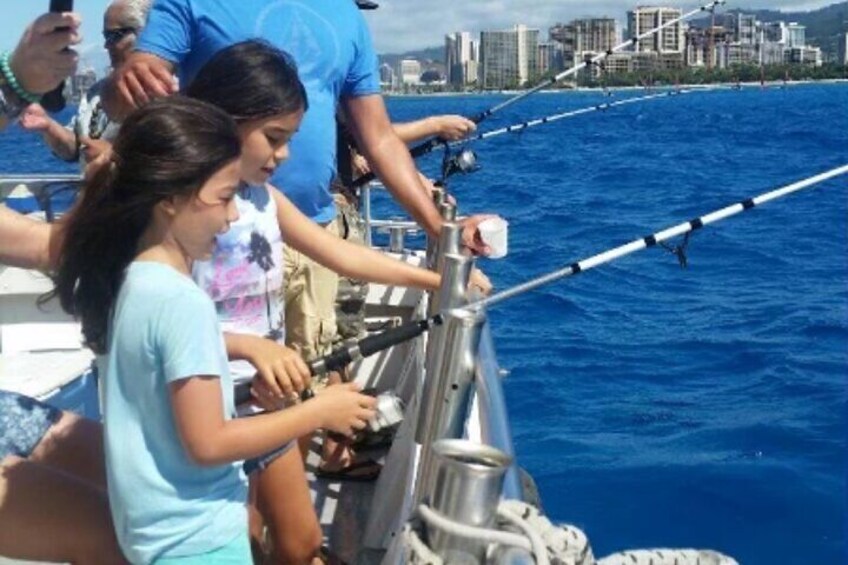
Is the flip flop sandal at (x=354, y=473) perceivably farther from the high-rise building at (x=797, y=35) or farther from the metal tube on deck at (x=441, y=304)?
the high-rise building at (x=797, y=35)

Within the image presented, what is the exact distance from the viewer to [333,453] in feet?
12.5

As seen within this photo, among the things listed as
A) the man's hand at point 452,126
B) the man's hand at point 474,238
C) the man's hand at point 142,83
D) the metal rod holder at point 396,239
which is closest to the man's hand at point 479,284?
the man's hand at point 474,238

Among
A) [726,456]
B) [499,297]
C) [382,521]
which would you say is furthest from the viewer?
[726,456]

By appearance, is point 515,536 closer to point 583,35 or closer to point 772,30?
point 583,35

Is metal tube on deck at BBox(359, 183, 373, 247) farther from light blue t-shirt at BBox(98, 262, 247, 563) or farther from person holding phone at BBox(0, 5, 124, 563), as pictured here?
light blue t-shirt at BBox(98, 262, 247, 563)

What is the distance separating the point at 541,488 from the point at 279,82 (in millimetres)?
4216

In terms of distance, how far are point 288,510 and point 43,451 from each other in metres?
0.63

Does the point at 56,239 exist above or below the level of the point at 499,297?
above

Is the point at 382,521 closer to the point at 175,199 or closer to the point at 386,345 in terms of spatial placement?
the point at 386,345

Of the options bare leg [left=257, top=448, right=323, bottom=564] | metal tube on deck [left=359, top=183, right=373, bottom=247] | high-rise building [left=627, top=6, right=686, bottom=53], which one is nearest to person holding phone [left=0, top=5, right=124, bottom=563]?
bare leg [left=257, top=448, right=323, bottom=564]

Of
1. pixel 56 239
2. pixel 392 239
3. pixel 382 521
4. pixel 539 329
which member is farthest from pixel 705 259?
pixel 56 239

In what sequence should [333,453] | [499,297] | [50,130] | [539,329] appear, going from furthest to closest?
1. [539,329]
2. [50,130]
3. [333,453]
4. [499,297]

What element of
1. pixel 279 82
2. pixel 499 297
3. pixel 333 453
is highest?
pixel 279 82

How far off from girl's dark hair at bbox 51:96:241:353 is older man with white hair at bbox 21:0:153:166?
3.80 feet
